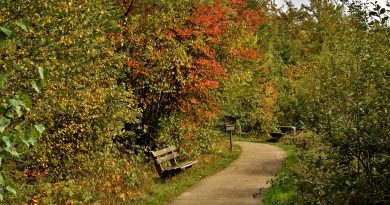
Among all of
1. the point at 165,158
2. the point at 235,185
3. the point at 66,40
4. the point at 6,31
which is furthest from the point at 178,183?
the point at 6,31

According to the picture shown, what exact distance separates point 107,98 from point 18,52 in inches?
138

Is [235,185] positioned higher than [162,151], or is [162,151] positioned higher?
[162,151]

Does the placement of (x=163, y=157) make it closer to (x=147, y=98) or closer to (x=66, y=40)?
(x=147, y=98)

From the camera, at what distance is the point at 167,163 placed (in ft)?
49.7

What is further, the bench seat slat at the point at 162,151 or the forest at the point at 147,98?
the bench seat slat at the point at 162,151

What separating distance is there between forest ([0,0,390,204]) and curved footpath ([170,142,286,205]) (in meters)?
1.02

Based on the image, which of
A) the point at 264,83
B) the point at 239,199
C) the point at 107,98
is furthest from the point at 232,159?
the point at 264,83

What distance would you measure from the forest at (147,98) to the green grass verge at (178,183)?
13.7 inches

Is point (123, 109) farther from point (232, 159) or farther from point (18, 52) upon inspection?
point (232, 159)

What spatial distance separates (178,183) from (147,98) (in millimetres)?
3626

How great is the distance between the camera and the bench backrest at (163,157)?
1326cm

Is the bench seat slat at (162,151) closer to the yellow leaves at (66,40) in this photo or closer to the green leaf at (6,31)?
the yellow leaves at (66,40)

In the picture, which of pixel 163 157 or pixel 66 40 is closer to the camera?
pixel 66 40

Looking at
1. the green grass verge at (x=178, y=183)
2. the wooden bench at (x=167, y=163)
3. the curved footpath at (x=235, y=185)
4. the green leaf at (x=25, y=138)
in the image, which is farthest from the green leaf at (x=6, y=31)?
the wooden bench at (x=167, y=163)
